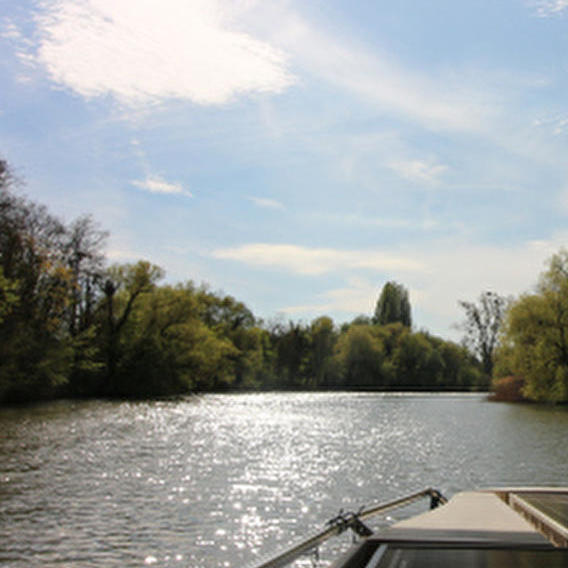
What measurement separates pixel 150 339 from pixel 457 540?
66310 mm

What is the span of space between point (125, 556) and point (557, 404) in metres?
57.3

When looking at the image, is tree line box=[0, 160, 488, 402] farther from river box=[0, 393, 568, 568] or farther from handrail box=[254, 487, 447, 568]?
handrail box=[254, 487, 447, 568]

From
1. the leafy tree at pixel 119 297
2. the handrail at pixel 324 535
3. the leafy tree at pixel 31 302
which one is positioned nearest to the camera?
the handrail at pixel 324 535

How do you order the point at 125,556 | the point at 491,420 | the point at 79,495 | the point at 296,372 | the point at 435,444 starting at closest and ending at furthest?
the point at 125,556 → the point at 79,495 → the point at 435,444 → the point at 491,420 → the point at 296,372

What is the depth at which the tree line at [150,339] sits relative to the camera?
1903 inches

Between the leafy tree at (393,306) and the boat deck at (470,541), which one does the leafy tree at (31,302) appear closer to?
the boat deck at (470,541)

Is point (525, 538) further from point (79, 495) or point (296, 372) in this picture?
point (296, 372)

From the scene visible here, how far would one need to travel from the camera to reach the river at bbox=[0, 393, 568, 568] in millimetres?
A: 11977

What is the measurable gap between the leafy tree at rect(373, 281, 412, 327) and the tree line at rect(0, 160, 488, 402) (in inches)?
8.1

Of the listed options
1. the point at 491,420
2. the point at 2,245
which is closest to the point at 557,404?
the point at 491,420

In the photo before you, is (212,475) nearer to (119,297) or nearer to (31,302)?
(31,302)

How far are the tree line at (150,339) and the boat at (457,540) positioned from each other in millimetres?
35254

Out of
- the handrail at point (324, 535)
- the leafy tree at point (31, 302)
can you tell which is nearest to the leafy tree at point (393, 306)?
the leafy tree at point (31, 302)

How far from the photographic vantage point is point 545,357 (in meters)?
58.7
